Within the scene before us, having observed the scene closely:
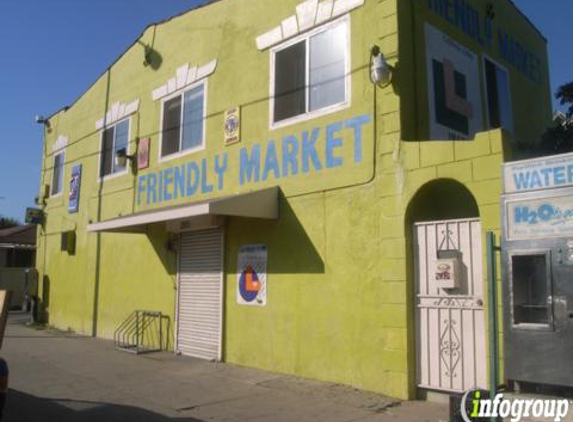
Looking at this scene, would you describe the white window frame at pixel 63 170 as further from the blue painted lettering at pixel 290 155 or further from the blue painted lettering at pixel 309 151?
the blue painted lettering at pixel 309 151

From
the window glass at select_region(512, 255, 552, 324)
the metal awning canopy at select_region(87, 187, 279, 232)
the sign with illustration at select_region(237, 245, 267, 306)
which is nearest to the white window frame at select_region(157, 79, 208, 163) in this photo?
the metal awning canopy at select_region(87, 187, 279, 232)

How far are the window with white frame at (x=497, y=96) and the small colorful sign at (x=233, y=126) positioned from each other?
14.6 feet

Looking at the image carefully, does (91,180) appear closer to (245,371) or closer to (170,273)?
(170,273)

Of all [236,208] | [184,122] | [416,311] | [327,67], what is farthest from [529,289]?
[184,122]

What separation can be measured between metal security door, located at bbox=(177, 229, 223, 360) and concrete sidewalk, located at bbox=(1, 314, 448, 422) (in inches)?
16.3

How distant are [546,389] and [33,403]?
6125 mm

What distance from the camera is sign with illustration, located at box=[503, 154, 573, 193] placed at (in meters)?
5.39

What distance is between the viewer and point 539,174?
561 cm

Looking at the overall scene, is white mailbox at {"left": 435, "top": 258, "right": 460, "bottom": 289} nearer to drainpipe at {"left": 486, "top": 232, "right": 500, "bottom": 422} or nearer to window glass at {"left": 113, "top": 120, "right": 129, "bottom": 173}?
drainpipe at {"left": 486, "top": 232, "right": 500, "bottom": 422}

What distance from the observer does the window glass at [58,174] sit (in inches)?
730

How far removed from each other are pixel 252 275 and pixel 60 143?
37.3ft

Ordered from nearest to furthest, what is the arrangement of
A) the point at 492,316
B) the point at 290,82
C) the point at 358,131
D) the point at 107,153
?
1. the point at 492,316
2. the point at 358,131
3. the point at 290,82
4. the point at 107,153

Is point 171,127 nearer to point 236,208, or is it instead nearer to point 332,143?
point 236,208

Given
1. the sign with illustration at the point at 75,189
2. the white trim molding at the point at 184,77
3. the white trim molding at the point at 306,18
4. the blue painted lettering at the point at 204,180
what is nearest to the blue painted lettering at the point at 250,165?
the blue painted lettering at the point at 204,180
